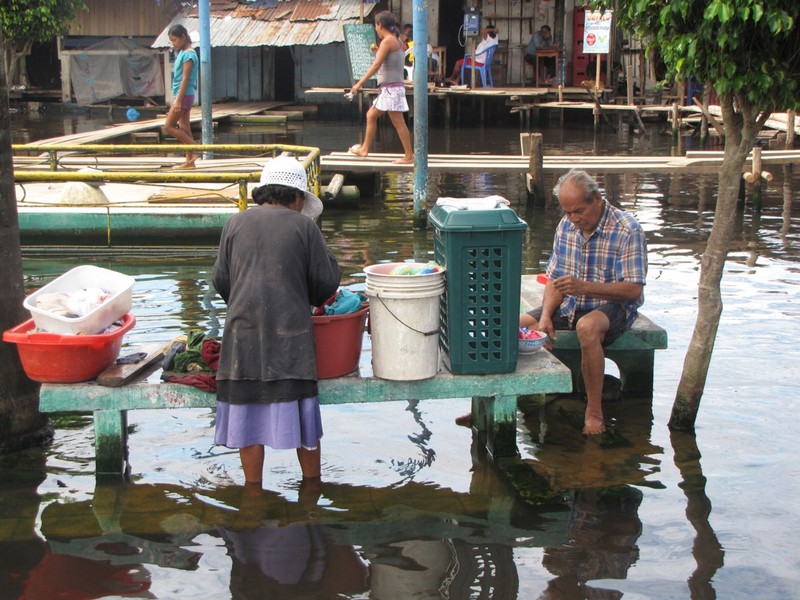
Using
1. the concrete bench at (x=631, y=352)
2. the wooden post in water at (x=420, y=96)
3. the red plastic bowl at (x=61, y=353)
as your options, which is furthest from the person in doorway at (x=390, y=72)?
the red plastic bowl at (x=61, y=353)

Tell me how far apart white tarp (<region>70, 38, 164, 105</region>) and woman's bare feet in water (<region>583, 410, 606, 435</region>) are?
24998 mm

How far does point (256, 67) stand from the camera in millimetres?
29141

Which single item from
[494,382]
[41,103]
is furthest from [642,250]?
[41,103]

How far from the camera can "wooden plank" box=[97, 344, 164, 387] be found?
4.89 metres

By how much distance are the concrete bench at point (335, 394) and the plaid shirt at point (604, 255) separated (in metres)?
0.69

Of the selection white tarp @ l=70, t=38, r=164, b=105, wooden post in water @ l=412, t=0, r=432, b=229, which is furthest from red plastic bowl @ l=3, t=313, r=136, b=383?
white tarp @ l=70, t=38, r=164, b=105

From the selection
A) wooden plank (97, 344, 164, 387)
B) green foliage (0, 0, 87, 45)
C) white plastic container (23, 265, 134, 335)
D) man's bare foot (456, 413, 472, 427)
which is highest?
green foliage (0, 0, 87, 45)

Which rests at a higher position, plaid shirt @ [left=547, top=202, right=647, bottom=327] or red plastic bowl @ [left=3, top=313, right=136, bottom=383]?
plaid shirt @ [left=547, top=202, right=647, bottom=327]

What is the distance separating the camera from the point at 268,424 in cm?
475

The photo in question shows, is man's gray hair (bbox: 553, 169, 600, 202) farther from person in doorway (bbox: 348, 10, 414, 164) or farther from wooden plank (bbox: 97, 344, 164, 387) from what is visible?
person in doorway (bbox: 348, 10, 414, 164)

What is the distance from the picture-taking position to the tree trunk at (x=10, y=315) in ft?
17.2

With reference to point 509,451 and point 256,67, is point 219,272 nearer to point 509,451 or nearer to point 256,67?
point 509,451

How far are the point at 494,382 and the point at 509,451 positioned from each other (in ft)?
1.63

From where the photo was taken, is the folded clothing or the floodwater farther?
the folded clothing
